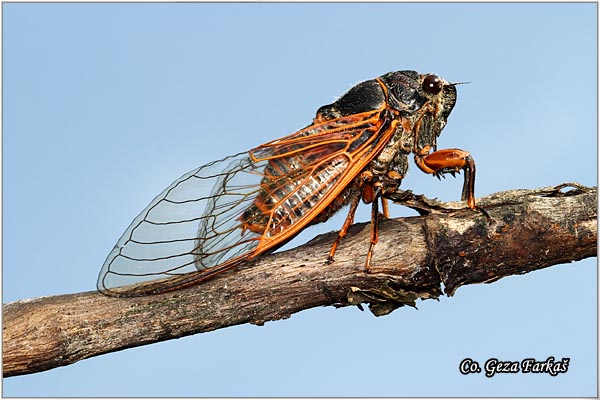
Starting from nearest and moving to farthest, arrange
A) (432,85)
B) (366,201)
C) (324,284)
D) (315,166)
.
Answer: (324,284) → (315,166) → (366,201) → (432,85)

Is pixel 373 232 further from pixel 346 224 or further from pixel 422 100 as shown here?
pixel 422 100

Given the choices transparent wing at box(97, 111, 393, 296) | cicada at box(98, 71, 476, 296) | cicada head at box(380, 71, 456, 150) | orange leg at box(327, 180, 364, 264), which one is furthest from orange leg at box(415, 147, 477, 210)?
orange leg at box(327, 180, 364, 264)

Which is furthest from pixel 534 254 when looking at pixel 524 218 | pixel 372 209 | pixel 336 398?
pixel 336 398

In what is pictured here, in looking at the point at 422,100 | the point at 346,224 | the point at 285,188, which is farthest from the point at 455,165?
the point at 285,188

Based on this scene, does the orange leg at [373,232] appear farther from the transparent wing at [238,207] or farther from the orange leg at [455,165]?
the orange leg at [455,165]

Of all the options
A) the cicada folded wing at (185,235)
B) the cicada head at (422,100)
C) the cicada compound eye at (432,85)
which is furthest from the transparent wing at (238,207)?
the cicada compound eye at (432,85)

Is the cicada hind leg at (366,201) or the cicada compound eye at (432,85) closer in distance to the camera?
the cicada hind leg at (366,201)
